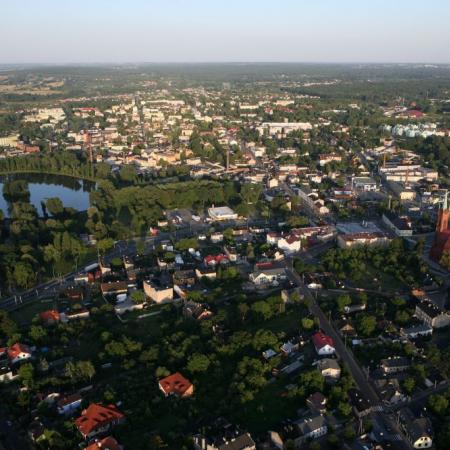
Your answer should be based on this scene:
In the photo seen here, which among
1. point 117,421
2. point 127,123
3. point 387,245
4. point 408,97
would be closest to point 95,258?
point 117,421

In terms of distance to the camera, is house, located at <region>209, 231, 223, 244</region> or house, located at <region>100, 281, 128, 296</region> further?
house, located at <region>209, 231, 223, 244</region>

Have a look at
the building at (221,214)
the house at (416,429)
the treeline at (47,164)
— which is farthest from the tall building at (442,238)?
the treeline at (47,164)

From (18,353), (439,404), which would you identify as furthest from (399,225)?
(18,353)

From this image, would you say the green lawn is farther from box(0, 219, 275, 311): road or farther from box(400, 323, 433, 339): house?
box(400, 323, 433, 339): house

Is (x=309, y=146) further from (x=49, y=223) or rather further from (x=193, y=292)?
(x=193, y=292)

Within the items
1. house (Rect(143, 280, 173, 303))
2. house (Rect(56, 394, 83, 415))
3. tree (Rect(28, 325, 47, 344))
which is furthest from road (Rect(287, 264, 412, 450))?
tree (Rect(28, 325, 47, 344))

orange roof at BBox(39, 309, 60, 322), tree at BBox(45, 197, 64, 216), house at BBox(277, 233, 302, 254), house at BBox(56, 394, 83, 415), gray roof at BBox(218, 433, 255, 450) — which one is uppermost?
tree at BBox(45, 197, 64, 216)
